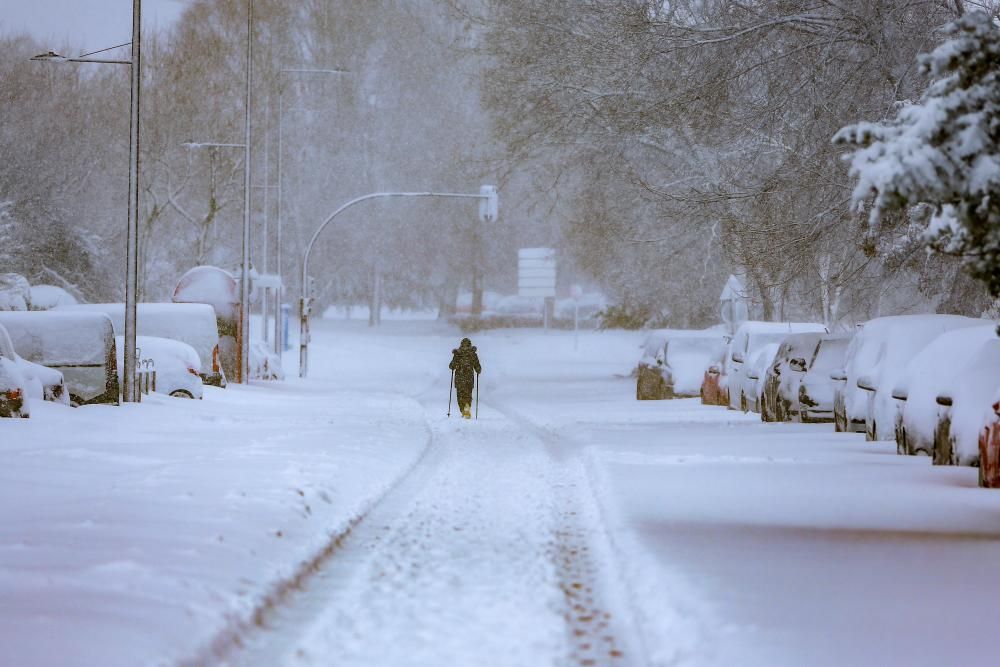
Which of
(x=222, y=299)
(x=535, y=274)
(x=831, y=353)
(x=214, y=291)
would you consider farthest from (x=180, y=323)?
(x=535, y=274)

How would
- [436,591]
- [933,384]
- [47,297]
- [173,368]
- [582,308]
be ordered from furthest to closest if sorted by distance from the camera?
1. [582,308]
2. [47,297]
3. [173,368]
4. [933,384]
5. [436,591]

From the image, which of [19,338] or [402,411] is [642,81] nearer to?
[402,411]

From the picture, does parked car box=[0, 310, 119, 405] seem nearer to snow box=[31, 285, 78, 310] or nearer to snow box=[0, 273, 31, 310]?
snow box=[0, 273, 31, 310]

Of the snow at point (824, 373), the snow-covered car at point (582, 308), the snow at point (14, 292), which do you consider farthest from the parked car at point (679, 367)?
the snow-covered car at point (582, 308)

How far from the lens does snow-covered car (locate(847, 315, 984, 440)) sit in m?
18.9

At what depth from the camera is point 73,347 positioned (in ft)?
77.5

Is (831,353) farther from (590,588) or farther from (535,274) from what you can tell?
(535,274)

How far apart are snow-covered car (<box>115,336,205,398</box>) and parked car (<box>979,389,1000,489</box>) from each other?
18823 mm

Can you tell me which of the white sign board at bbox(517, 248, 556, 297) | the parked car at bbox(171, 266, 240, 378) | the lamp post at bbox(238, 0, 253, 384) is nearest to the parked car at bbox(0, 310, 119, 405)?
the lamp post at bbox(238, 0, 253, 384)

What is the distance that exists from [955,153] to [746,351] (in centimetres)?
2148

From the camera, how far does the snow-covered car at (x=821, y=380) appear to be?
2397 cm

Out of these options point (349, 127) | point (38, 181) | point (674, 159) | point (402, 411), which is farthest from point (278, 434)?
point (349, 127)

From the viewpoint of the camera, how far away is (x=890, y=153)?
8602 millimetres

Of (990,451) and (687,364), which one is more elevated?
(990,451)
